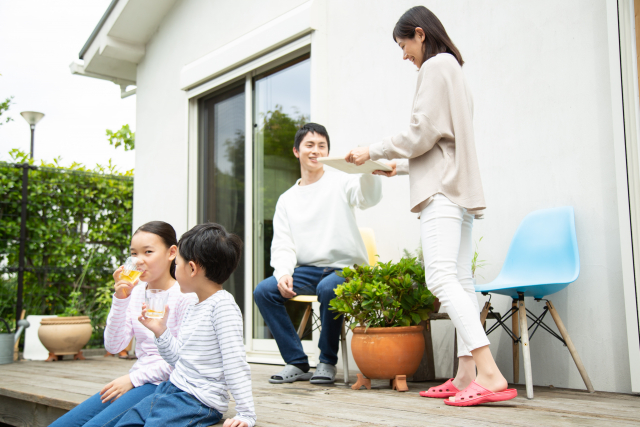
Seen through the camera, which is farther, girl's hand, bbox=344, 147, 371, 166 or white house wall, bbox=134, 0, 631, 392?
white house wall, bbox=134, 0, 631, 392

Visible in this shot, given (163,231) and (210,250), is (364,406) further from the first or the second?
(163,231)

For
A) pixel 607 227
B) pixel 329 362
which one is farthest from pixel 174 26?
pixel 607 227

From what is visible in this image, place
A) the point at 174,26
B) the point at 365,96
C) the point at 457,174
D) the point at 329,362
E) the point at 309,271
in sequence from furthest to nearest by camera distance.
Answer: the point at 174,26 < the point at 365,96 < the point at 309,271 < the point at 329,362 < the point at 457,174

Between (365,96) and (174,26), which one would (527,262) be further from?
(174,26)

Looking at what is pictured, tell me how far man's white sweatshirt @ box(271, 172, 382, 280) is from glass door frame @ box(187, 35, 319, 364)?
693 millimetres

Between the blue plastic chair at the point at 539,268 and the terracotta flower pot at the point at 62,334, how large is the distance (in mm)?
3514

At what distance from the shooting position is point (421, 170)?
2.08 metres

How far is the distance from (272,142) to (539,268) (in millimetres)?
2392

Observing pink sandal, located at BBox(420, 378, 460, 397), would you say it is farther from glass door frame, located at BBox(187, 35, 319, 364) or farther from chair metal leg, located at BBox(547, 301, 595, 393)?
glass door frame, located at BBox(187, 35, 319, 364)

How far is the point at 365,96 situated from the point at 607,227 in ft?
5.45

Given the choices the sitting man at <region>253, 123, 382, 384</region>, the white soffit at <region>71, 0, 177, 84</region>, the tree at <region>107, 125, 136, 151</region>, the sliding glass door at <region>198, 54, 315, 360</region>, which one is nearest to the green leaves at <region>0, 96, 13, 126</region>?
the tree at <region>107, 125, 136, 151</region>

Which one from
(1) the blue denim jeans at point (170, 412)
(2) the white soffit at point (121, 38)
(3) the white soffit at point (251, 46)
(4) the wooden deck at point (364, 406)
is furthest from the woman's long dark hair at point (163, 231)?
(2) the white soffit at point (121, 38)

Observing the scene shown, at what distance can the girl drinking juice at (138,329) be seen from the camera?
1682 millimetres

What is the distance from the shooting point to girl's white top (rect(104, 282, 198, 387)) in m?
1.75
